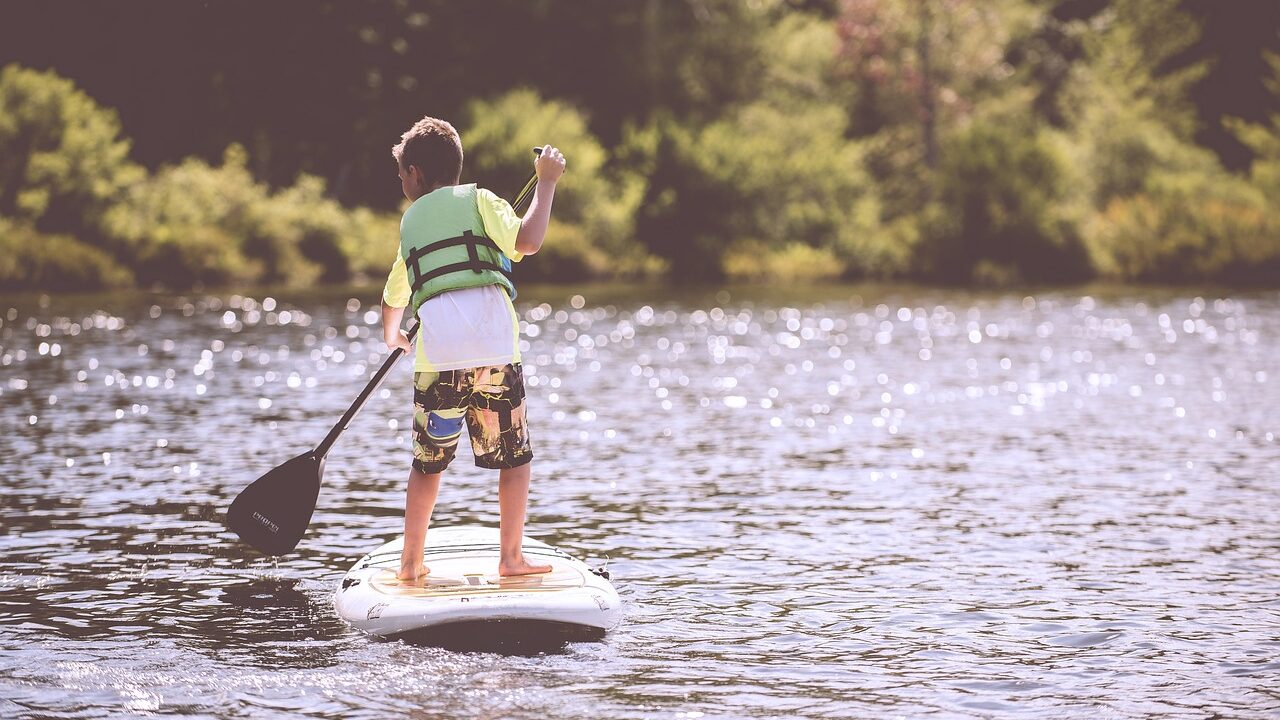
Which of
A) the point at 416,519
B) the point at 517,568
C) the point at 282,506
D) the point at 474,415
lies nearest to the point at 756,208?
the point at 282,506

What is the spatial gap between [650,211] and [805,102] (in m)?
9.71

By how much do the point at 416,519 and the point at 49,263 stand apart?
39.2m

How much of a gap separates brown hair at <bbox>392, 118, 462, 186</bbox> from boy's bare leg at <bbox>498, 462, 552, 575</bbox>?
151 centimetres

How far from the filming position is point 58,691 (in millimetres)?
7660

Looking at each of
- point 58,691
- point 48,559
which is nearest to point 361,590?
point 58,691

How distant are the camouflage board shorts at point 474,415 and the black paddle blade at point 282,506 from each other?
3.72ft

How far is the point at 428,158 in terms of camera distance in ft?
28.3

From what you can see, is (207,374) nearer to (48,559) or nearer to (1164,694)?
(48,559)

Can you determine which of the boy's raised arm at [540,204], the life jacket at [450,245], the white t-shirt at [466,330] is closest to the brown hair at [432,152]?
the life jacket at [450,245]

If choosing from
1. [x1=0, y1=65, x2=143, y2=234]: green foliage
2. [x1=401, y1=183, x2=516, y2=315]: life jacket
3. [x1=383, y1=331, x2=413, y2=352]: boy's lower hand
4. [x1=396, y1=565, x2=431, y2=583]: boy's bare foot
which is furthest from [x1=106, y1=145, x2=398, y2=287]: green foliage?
[x1=401, y1=183, x2=516, y2=315]: life jacket

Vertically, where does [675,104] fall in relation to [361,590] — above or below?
above

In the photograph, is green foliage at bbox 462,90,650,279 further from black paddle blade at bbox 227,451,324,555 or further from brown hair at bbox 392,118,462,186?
brown hair at bbox 392,118,462,186

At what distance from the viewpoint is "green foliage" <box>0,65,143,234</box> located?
47875 mm

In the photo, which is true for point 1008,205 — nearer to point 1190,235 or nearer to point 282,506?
point 1190,235
